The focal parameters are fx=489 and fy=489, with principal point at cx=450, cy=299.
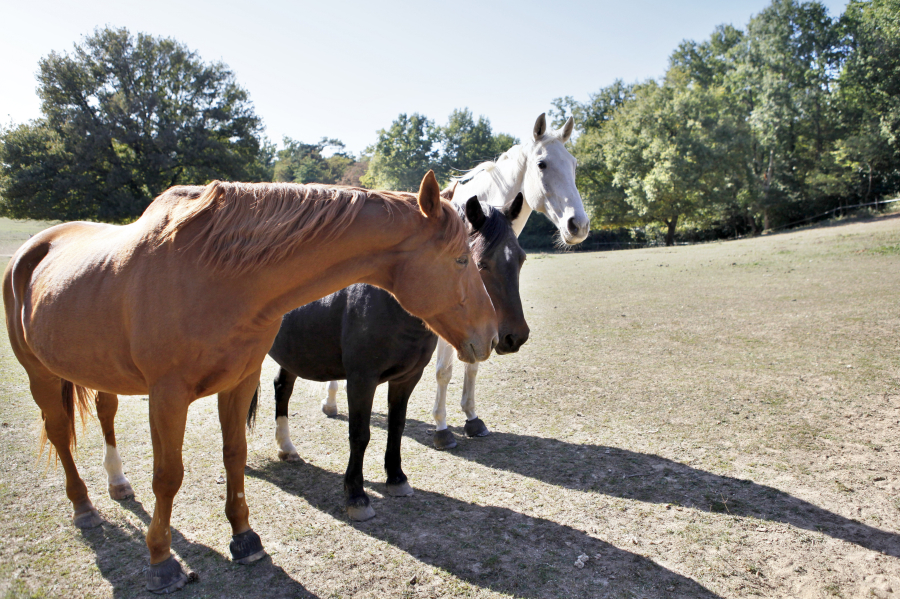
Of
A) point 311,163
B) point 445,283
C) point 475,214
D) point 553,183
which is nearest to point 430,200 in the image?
point 445,283

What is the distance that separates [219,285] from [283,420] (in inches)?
92.0

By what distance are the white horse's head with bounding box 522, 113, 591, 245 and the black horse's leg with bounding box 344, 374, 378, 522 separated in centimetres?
237

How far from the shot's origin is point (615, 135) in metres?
42.6

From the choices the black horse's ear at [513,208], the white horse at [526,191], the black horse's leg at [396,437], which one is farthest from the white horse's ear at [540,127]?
the black horse's leg at [396,437]

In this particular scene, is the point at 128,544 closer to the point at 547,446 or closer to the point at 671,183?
the point at 547,446

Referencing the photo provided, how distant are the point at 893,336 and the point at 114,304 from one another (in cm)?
946

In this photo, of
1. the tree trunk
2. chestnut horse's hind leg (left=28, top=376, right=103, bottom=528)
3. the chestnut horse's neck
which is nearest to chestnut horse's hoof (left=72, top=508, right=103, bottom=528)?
chestnut horse's hind leg (left=28, top=376, right=103, bottom=528)

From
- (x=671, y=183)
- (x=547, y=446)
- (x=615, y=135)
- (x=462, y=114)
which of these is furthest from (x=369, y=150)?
(x=547, y=446)

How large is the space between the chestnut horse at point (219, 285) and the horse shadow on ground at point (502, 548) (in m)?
1.21

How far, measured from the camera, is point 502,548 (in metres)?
2.94

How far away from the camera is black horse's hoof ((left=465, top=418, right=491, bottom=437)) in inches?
187

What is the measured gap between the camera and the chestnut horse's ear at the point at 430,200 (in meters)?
2.26

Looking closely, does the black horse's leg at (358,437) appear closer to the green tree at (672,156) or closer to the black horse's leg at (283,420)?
the black horse's leg at (283,420)

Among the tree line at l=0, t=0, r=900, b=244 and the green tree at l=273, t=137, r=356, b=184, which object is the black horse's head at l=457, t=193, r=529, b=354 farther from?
the green tree at l=273, t=137, r=356, b=184
